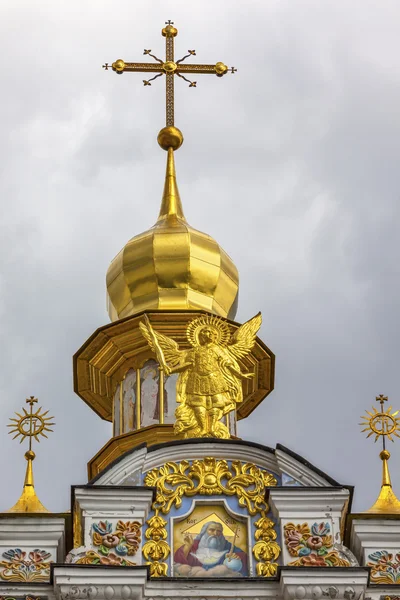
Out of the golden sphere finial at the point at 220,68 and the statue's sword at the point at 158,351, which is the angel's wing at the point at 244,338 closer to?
the statue's sword at the point at 158,351

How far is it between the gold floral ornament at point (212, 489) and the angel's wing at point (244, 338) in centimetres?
179

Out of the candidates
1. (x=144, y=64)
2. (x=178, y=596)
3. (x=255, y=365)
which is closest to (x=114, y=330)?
(x=255, y=365)

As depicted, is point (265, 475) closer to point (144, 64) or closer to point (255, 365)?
point (255, 365)

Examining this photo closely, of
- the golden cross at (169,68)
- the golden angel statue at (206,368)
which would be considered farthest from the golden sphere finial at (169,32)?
the golden angel statue at (206,368)

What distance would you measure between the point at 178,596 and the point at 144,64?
897cm

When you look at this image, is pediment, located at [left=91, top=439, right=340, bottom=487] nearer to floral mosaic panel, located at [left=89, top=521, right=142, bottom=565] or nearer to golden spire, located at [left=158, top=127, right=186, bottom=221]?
floral mosaic panel, located at [left=89, top=521, right=142, bottom=565]

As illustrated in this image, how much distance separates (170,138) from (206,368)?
6083mm

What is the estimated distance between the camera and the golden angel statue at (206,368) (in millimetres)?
24188

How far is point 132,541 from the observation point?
22.8 m

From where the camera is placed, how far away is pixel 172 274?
1106 inches

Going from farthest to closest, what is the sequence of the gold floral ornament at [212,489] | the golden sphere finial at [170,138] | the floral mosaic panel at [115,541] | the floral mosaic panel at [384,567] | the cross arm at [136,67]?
the golden sphere finial at [170,138] < the cross arm at [136,67] < the gold floral ornament at [212,489] < the floral mosaic panel at [384,567] < the floral mosaic panel at [115,541]

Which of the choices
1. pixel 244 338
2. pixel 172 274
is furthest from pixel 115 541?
pixel 172 274

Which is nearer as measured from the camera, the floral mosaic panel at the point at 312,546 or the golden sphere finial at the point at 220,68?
the floral mosaic panel at the point at 312,546

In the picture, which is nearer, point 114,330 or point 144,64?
point 114,330
